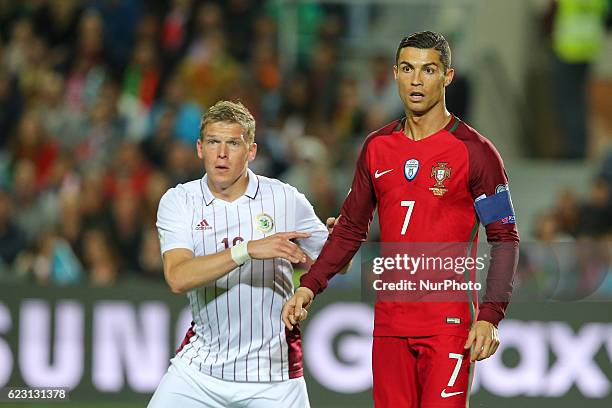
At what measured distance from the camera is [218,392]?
5.55 metres

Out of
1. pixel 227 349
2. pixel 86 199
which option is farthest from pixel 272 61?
pixel 227 349

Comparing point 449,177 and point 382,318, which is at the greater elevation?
point 449,177

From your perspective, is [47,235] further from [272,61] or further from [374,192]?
[374,192]

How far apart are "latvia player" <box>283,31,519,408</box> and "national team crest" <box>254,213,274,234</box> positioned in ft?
1.60

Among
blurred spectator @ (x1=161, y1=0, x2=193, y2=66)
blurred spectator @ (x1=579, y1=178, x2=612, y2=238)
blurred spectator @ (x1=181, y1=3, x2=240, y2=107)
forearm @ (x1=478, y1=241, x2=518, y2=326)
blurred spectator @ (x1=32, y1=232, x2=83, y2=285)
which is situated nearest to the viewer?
forearm @ (x1=478, y1=241, x2=518, y2=326)

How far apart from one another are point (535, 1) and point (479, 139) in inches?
367

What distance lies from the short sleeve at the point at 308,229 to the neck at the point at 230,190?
275 mm

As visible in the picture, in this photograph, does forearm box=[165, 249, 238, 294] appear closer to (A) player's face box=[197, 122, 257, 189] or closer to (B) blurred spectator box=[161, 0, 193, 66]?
(A) player's face box=[197, 122, 257, 189]

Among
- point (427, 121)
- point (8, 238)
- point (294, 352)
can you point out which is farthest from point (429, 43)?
point (8, 238)

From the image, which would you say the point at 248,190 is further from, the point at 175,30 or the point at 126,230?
the point at 175,30

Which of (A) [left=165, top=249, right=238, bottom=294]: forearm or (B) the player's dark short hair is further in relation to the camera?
(A) [left=165, top=249, right=238, bottom=294]: forearm

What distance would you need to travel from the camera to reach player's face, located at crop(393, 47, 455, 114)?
16.9 feet

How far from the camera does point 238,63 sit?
43.3ft

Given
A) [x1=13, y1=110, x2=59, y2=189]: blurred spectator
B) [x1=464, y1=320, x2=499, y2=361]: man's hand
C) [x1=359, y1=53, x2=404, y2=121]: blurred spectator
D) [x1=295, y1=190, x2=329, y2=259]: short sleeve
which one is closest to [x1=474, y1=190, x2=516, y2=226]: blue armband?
[x1=464, y1=320, x2=499, y2=361]: man's hand
